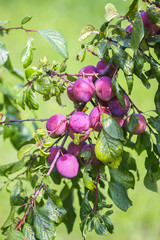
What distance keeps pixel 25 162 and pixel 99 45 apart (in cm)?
44

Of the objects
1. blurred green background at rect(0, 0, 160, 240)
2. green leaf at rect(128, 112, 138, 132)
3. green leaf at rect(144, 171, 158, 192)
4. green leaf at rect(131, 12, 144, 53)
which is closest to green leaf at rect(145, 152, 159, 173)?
green leaf at rect(144, 171, 158, 192)

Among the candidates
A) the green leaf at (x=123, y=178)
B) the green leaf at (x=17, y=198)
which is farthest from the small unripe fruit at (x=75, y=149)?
the green leaf at (x=17, y=198)

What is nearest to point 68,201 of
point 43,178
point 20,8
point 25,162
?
point 25,162

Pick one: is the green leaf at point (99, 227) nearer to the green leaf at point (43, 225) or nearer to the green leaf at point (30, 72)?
the green leaf at point (43, 225)

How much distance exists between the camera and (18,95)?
83 cm

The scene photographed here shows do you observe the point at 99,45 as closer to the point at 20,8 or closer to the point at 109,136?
the point at 109,136

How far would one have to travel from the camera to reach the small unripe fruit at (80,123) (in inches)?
29.4

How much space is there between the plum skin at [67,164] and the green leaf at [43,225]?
0.11m

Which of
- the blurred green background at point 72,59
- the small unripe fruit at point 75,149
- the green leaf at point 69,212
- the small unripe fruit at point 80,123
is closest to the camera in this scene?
the small unripe fruit at point 80,123

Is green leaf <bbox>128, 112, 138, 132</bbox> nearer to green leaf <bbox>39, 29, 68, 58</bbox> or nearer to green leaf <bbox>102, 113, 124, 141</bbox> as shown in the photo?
green leaf <bbox>102, 113, 124, 141</bbox>

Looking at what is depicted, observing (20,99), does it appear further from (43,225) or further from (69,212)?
(69,212)

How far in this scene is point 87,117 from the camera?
768 millimetres

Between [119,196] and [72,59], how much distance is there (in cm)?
219

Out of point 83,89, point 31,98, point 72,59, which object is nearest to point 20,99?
point 31,98
